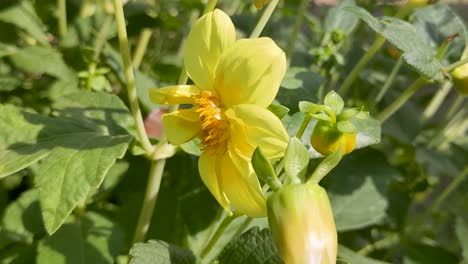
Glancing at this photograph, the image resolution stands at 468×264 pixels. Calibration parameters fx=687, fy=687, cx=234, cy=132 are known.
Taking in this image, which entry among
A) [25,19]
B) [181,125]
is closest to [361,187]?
[181,125]

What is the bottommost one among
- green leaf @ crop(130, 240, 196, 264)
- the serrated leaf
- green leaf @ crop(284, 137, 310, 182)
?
green leaf @ crop(130, 240, 196, 264)

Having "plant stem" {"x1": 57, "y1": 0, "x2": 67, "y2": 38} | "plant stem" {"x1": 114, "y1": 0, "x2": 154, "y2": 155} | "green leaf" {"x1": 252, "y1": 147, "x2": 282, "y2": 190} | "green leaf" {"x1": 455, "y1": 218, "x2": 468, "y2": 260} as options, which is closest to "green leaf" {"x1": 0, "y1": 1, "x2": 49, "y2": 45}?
"plant stem" {"x1": 57, "y1": 0, "x2": 67, "y2": 38}

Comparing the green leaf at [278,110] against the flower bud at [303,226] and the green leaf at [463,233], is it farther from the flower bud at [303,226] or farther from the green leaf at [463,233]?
the green leaf at [463,233]

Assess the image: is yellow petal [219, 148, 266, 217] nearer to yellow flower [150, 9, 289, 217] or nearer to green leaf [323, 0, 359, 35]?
yellow flower [150, 9, 289, 217]

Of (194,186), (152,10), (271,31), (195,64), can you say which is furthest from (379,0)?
(195,64)

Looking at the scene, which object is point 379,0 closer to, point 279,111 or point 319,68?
point 319,68

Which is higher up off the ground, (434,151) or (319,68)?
(319,68)

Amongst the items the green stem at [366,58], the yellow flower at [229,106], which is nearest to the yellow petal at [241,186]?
the yellow flower at [229,106]
